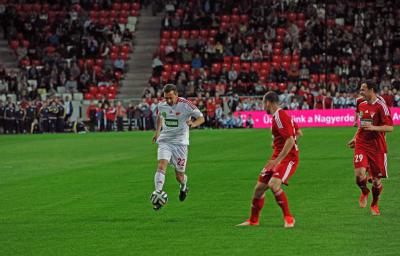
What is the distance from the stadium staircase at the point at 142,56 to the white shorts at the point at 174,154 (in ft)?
117

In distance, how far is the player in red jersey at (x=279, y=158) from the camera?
1345cm

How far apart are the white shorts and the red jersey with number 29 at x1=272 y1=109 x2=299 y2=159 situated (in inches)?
126

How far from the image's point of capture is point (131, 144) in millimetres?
36781

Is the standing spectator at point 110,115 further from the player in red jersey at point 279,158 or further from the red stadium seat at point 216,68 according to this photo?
the player in red jersey at point 279,158

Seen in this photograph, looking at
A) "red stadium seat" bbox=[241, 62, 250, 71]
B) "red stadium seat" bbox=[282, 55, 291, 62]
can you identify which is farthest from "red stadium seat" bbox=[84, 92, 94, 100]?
"red stadium seat" bbox=[282, 55, 291, 62]

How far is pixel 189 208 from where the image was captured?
658 inches

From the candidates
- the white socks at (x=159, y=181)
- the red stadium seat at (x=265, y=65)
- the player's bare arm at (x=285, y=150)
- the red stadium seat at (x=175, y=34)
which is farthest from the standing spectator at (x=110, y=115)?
the player's bare arm at (x=285, y=150)

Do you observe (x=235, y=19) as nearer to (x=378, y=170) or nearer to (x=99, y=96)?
(x=99, y=96)

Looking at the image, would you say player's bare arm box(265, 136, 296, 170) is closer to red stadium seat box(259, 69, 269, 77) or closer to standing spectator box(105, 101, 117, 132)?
standing spectator box(105, 101, 117, 132)

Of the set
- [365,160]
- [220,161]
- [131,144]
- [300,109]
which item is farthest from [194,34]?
[365,160]

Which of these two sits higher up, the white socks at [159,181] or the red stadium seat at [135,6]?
the red stadium seat at [135,6]

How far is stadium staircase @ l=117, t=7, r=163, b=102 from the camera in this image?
2173 inches

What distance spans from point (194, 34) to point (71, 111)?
10.2 m

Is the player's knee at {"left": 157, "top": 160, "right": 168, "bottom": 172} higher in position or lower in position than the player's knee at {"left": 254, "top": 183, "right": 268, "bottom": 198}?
higher
